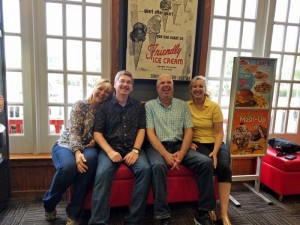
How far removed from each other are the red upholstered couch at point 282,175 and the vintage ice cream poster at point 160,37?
138 centimetres

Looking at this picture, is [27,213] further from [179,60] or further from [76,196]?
[179,60]

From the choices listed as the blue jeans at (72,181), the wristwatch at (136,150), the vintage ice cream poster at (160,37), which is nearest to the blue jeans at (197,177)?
the wristwatch at (136,150)

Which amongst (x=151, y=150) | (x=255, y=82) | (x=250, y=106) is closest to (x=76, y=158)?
(x=151, y=150)

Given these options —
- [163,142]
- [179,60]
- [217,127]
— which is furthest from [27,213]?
[179,60]

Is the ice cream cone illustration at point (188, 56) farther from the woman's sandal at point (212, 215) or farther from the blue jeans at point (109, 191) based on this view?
the woman's sandal at point (212, 215)

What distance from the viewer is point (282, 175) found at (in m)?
2.40

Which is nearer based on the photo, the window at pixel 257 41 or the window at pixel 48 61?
the window at pixel 48 61

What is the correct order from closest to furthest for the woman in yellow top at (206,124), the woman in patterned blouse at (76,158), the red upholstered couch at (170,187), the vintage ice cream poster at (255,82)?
the woman in patterned blouse at (76,158), the red upholstered couch at (170,187), the woman in yellow top at (206,124), the vintage ice cream poster at (255,82)

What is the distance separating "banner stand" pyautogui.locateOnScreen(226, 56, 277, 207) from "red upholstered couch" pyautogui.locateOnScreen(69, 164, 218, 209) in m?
0.58

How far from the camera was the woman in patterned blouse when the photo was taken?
6.01ft

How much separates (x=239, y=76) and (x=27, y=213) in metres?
2.37

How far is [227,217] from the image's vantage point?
2.02m

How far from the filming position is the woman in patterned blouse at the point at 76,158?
183 centimetres

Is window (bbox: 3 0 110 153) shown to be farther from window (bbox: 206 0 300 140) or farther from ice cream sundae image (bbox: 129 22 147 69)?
window (bbox: 206 0 300 140)
